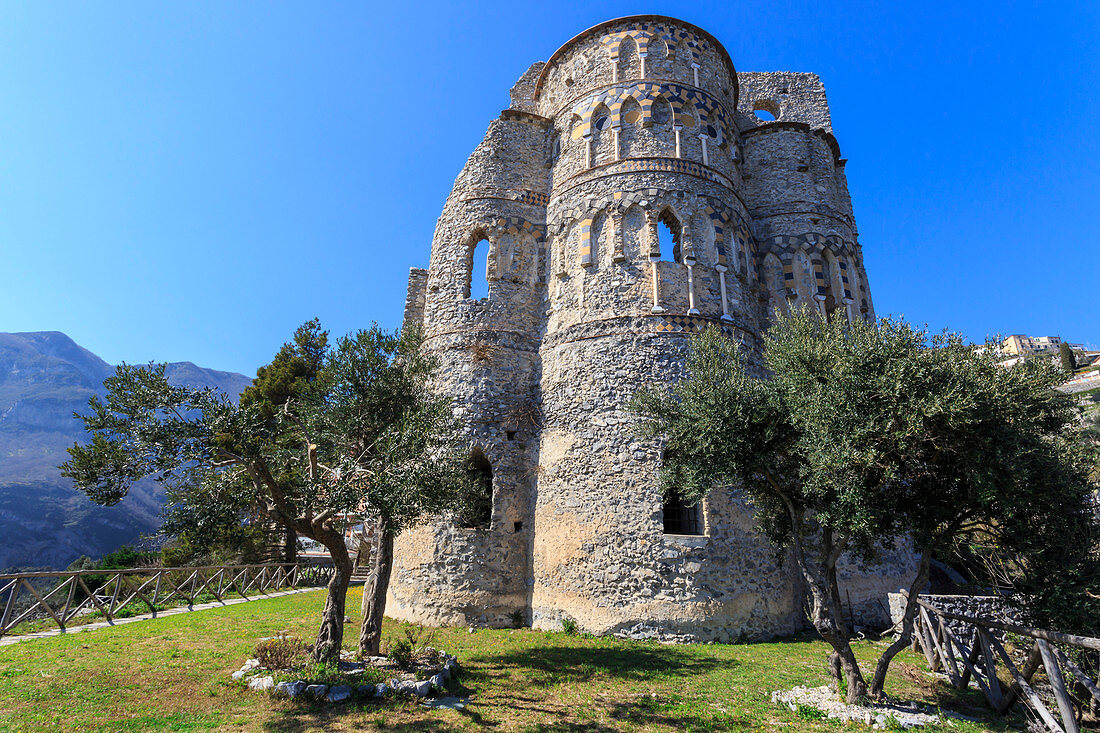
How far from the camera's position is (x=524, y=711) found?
8.62 metres

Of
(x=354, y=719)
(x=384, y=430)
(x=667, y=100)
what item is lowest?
(x=354, y=719)

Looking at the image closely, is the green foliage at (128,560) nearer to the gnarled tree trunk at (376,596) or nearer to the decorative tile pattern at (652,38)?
the gnarled tree trunk at (376,596)

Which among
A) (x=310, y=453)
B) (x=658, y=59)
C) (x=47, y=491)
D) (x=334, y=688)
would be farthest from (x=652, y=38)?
(x=47, y=491)

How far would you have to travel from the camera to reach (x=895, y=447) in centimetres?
825

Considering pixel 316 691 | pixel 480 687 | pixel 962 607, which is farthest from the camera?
pixel 962 607

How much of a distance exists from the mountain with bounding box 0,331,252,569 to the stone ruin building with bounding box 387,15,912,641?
3919 centimetres

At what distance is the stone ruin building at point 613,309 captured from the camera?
14391 mm

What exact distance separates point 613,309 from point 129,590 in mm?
20884

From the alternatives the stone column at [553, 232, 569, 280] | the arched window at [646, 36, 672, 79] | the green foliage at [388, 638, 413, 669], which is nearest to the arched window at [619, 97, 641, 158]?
the arched window at [646, 36, 672, 79]

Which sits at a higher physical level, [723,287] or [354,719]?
[723,287]

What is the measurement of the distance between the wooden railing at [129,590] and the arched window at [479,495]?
9236 mm

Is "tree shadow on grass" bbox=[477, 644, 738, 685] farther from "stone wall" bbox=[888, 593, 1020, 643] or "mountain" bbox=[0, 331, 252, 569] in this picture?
"mountain" bbox=[0, 331, 252, 569]

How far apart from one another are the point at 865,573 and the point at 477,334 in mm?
13889

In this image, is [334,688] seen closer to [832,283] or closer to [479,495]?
[479,495]
